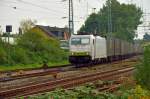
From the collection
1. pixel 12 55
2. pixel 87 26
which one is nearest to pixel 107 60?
pixel 12 55

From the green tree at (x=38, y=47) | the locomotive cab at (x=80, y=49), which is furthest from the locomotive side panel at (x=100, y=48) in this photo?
the green tree at (x=38, y=47)

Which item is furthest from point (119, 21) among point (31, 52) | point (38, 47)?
point (31, 52)

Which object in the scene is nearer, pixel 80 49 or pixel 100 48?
pixel 80 49

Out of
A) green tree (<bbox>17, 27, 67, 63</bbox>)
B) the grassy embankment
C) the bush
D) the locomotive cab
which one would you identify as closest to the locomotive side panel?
the locomotive cab

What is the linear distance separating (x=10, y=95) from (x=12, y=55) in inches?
1124

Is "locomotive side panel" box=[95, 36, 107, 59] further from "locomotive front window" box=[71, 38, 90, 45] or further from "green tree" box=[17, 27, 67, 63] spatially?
"green tree" box=[17, 27, 67, 63]

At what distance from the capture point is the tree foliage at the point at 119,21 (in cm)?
11288

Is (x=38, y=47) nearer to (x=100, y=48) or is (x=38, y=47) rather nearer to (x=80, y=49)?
(x=100, y=48)

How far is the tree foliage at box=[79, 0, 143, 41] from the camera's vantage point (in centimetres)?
11288

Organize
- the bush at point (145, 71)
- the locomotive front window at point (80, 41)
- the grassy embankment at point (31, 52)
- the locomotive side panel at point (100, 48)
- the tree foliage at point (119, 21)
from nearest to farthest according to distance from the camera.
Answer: the bush at point (145, 71), the locomotive front window at point (80, 41), the grassy embankment at point (31, 52), the locomotive side panel at point (100, 48), the tree foliage at point (119, 21)

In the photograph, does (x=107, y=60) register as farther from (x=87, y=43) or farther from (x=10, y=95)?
(x=10, y=95)

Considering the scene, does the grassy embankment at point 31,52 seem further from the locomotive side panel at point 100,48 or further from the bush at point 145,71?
the bush at point 145,71

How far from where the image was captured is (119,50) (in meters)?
62.6

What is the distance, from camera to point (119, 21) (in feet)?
377
